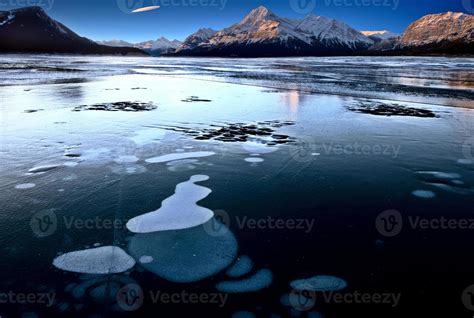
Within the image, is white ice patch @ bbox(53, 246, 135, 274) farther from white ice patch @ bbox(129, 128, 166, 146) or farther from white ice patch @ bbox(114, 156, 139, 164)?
white ice patch @ bbox(129, 128, 166, 146)

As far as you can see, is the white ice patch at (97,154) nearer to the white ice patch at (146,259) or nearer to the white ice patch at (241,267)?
the white ice patch at (146,259)

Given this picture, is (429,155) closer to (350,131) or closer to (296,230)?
(350,131)

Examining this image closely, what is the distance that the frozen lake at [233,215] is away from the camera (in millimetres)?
3162

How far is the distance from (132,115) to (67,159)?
483 centimetres

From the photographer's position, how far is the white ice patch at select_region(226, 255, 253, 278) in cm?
341

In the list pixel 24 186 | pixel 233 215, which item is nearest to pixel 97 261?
pixel 233 215

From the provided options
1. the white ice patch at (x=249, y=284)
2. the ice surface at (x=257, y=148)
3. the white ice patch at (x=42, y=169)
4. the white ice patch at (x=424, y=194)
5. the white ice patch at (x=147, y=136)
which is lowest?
the white ice patch at (x=249, y=284)

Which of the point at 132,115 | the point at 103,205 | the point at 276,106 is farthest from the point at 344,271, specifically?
the point at 276,106

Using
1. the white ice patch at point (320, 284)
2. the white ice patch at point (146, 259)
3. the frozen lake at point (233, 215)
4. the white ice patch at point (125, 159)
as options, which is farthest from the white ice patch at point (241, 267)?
the white ice patch at point (125, 159)

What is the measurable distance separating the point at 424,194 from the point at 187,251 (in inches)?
150

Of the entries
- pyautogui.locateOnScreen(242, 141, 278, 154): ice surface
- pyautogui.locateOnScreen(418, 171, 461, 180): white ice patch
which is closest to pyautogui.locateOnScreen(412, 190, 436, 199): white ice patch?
pyautogui.locateOnScreen(418, 171, 461, 180): white ice patch

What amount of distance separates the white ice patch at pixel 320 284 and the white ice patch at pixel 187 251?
0.77 meters

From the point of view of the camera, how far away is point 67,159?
22.0 feet

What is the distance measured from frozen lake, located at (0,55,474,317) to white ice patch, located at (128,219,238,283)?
0.07 feet
